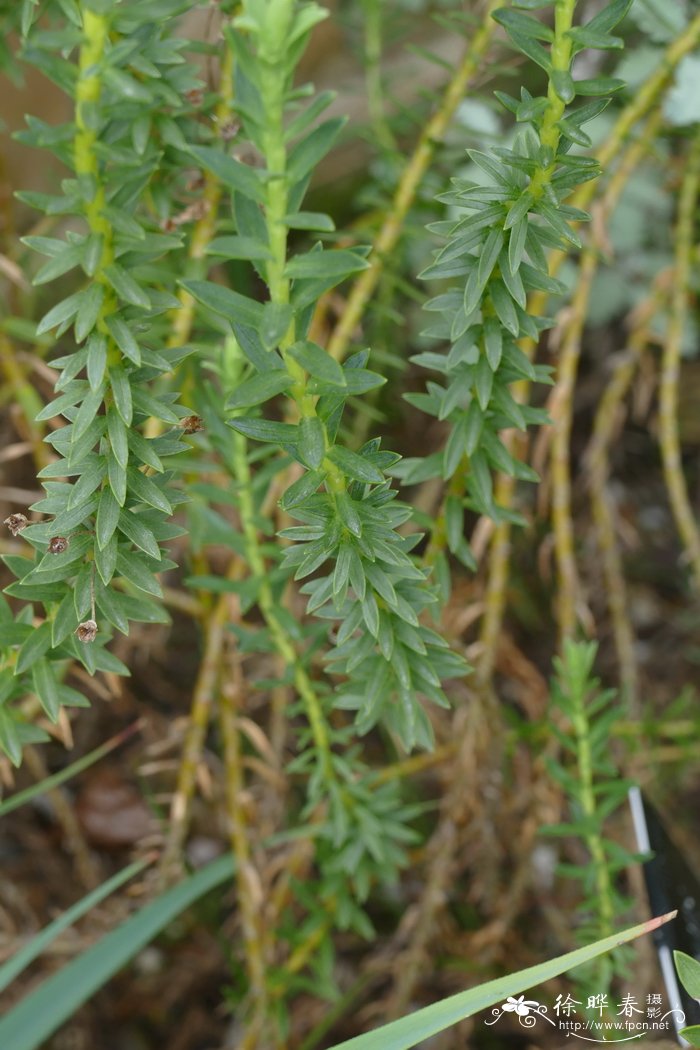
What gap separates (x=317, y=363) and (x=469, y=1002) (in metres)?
0.48

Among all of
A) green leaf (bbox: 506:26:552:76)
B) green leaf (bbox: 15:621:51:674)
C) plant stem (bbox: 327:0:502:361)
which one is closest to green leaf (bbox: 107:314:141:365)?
green leaf (bbox: 15:621:51:674)

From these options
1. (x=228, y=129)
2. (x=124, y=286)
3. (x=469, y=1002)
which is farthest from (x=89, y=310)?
(x=469, y=1002)

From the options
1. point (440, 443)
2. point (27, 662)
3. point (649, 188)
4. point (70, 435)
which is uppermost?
point (70, 435)

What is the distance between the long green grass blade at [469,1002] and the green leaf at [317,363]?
453mm

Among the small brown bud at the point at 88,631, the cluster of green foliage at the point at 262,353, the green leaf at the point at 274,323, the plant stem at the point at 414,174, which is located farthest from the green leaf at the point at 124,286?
the plant stem at the point at 414,174

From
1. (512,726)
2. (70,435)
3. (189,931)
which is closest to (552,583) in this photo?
(512,726)

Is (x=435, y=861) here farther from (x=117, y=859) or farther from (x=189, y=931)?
(x=117, y=859)

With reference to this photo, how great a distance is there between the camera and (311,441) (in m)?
0.63

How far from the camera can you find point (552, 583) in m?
1.74

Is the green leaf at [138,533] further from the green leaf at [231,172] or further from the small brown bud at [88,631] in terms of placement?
the green leaf at [231,172]

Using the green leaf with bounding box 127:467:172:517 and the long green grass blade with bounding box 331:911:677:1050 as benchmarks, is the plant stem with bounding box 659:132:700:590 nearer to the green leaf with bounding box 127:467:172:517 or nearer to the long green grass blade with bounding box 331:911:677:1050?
the long green grass blade with bounding box 331:911:677:1050

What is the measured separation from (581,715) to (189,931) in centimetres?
88

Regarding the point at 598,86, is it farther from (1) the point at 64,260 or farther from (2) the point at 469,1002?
(2) the point at 469,1002

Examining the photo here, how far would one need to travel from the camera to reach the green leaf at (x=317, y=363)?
1.92 feet
